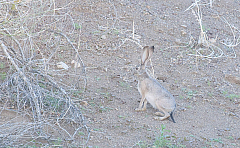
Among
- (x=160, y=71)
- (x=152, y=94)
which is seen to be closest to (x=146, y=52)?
Answer: (x=152, y=94)

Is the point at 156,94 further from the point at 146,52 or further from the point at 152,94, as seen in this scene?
the point at 146,52

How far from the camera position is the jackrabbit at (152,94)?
477 centimetres

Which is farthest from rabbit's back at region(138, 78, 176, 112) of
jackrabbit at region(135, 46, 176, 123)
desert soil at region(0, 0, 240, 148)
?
desert soil at region(0, 0, 240, 148)

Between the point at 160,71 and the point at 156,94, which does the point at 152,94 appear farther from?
the point at 160,71

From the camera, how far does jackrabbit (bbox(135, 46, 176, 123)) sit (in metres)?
4.77

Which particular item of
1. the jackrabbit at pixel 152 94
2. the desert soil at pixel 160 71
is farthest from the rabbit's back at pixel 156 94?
the desert soil at pixel 160 71

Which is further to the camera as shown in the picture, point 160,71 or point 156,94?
point 160,71

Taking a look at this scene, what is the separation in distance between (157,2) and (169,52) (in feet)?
7.76

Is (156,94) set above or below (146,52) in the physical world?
below

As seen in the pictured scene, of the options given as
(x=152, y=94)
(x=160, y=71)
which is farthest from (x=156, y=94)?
(x=160, y=71)

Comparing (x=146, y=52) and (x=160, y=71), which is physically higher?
(x=146, y=52)

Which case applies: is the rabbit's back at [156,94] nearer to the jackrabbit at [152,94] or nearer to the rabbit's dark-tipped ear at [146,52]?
the jackrabbit at [152,94]

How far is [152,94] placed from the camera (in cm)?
489

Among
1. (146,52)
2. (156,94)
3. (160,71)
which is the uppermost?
(146,52)
